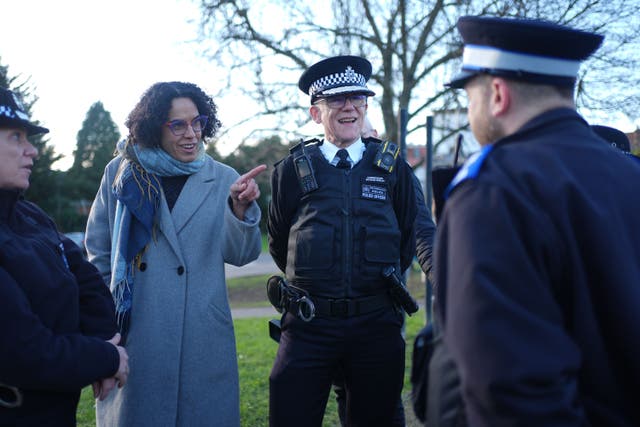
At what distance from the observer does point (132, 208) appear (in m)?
2.88

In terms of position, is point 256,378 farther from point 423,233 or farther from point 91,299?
point 91,299

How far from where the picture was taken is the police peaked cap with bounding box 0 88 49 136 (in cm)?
216

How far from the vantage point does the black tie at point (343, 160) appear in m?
3.24

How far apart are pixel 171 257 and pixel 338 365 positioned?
3.63 feet

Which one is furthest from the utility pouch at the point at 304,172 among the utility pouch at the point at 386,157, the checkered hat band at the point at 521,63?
the checkered hat band at the point at 521,63

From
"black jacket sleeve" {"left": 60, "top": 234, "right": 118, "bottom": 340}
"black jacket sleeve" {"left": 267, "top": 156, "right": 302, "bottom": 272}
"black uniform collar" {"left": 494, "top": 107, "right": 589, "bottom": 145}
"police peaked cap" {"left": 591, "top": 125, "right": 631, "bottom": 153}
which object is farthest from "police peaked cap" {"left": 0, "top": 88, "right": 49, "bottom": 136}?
"police peaked cap" {"left": 591, "top": 125, "right": 631, "bottom": 153}

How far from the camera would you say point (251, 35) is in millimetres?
14398

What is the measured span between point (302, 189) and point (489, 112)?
5.45 ft

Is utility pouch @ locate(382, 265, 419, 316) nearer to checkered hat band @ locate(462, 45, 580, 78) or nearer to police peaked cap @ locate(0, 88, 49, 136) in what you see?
checkered hat band @ locate(462, 45, 580, 78)

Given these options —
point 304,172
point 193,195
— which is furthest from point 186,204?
point 304,172

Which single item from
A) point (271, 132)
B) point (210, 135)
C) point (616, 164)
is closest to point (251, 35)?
point (271, 132)

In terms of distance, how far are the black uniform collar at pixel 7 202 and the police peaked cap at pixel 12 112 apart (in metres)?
0.26

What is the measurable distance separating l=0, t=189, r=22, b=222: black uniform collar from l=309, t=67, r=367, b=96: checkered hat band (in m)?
1.92

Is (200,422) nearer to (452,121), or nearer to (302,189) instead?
(302,189)
